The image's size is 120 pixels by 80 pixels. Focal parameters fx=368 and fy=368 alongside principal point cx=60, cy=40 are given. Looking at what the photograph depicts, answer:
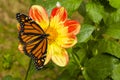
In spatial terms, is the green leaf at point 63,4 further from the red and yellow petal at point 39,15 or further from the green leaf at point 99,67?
the green leaf at point 99,67

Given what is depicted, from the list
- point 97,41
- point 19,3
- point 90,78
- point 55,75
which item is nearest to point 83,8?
point 97,41

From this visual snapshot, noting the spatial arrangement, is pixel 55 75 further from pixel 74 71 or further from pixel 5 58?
pixel 74 71

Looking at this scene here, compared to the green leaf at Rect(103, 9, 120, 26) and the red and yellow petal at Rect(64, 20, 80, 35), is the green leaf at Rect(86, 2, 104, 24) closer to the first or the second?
the green leaf at Rect(103, 9, 120, 26)

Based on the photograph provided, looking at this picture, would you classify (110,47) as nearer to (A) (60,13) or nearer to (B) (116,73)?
(B) (116,73)

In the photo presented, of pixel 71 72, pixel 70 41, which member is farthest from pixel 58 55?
pixel 71 72

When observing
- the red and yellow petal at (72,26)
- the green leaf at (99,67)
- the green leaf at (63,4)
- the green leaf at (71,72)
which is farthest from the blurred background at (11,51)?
the red and yellow petal at (72,26)

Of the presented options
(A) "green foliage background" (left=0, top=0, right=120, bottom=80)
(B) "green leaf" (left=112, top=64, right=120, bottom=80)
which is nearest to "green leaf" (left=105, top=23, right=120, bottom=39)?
(A) "green foliage background" (left=0, top=0, right=120, bottom=80)
